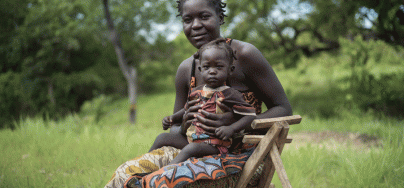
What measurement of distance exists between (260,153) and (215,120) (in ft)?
1.13

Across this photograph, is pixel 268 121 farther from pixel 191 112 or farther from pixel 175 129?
pixel 175 129

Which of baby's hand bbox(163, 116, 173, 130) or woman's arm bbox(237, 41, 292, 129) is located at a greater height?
woman's arm bbox(237, 41, 292, 129)

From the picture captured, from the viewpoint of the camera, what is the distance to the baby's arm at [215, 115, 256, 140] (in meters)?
1.79

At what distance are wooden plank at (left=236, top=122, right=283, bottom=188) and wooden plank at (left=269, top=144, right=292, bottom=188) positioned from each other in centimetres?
3

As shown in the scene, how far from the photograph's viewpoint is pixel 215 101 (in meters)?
1.91

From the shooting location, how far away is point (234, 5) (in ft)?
31.2

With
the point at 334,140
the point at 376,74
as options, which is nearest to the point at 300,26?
the point at 376,74

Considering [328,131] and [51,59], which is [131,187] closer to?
[328,131]

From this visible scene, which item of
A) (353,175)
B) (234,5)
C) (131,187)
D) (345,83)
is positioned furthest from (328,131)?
(131,187)

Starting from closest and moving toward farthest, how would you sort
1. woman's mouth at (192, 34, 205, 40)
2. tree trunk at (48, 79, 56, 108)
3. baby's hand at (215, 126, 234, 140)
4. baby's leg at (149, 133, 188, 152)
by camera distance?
1. baby's hand at (215, 126, 234, 140)
2. woman's mouth at (192, 34, 205, 40)
3. baby's leg at (149, 133, 188, 152)
4. tree trunk at (48, 79, 56, 108)

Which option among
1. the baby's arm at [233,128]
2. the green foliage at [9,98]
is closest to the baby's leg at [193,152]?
the baby's arm at [233,128]

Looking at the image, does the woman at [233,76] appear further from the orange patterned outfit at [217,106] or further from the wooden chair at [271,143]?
the wooden chair at [271,143]

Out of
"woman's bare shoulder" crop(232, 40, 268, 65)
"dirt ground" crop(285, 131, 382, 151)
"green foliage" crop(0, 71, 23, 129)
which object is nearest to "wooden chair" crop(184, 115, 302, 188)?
"woman's bare shoulder" crop(232, 40, 268, 65)

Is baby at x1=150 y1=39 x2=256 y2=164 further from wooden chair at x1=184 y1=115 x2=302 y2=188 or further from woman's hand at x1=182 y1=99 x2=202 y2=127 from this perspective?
wooden chair at x1=184 y1=115 x2=302 y2=188
